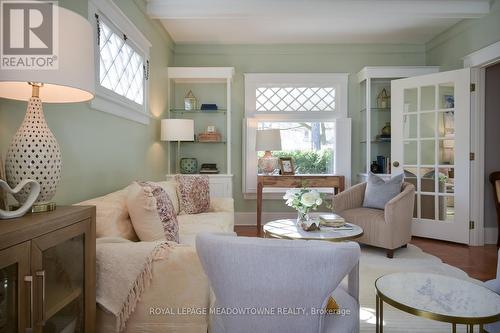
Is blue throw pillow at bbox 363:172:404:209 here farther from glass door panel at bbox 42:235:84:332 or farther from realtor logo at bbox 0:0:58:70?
realtor logo at bbox 0:0:58:70

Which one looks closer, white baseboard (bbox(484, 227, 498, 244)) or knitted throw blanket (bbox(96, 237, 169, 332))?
knitted throw blanket (bbox(96, 237, 169, 332))

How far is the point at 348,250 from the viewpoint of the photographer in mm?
987

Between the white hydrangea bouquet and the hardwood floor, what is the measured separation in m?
1.52

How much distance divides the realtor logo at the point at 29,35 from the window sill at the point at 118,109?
105 centimetres

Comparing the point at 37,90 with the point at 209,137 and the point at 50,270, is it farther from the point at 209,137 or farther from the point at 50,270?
the point at 209,137

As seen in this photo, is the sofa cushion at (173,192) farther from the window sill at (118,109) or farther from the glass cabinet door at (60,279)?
the glass cabinet door at (60,279)

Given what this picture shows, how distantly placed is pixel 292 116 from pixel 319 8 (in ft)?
5.22

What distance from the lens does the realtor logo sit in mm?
1134

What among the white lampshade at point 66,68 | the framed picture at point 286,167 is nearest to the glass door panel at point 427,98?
the framed picture at point 286,167

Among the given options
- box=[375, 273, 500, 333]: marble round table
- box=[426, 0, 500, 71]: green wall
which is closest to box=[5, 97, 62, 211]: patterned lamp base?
box=[375, 273, 500, 333]: marble round table

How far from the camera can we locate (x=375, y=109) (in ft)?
15.2

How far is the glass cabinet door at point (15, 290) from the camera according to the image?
0.92 m

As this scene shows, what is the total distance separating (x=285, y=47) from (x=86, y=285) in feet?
14.1

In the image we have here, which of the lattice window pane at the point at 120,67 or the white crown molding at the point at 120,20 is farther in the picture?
the lattice window pane at the point at 120,67
